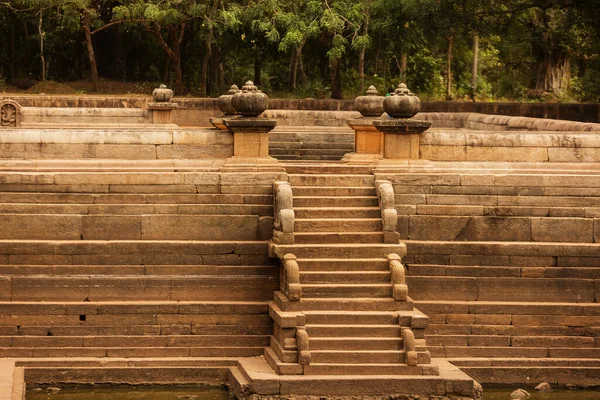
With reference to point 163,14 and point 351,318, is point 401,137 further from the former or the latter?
point 163,14

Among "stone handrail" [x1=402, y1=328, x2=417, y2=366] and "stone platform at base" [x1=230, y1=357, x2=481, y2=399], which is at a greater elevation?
"stone handrail" [x1=402, y1=328, x2=417, y2=366]

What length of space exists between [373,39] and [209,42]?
5.43 m

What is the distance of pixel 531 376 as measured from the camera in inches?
693

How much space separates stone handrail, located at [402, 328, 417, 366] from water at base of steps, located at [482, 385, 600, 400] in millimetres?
1239

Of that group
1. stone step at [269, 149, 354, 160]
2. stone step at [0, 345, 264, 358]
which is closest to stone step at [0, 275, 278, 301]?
stone step at [0, 345, 264, 358]

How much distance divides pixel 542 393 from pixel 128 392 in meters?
4.89

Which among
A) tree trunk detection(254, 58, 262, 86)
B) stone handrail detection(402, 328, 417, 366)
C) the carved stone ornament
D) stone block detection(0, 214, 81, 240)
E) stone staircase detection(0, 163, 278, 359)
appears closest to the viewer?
stone handrail detection(402, 328, 417, 366)

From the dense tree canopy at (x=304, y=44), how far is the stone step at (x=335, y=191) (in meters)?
19.4

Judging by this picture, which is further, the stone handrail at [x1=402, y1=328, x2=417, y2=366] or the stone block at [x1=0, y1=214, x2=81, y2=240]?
the stone block at [x1=0, y1=214, x2=81, y2=240]

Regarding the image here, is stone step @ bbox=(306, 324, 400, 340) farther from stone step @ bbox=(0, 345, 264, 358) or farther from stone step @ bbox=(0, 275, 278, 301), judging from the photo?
stone step @ bbox=(0, 275, 278, 301)

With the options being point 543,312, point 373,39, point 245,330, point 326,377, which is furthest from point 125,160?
point 373,39

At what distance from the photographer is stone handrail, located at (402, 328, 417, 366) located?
53.1ft

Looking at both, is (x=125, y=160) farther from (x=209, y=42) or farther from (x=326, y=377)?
(x=209, y=42)

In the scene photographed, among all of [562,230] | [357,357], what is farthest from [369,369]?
[562,230]
